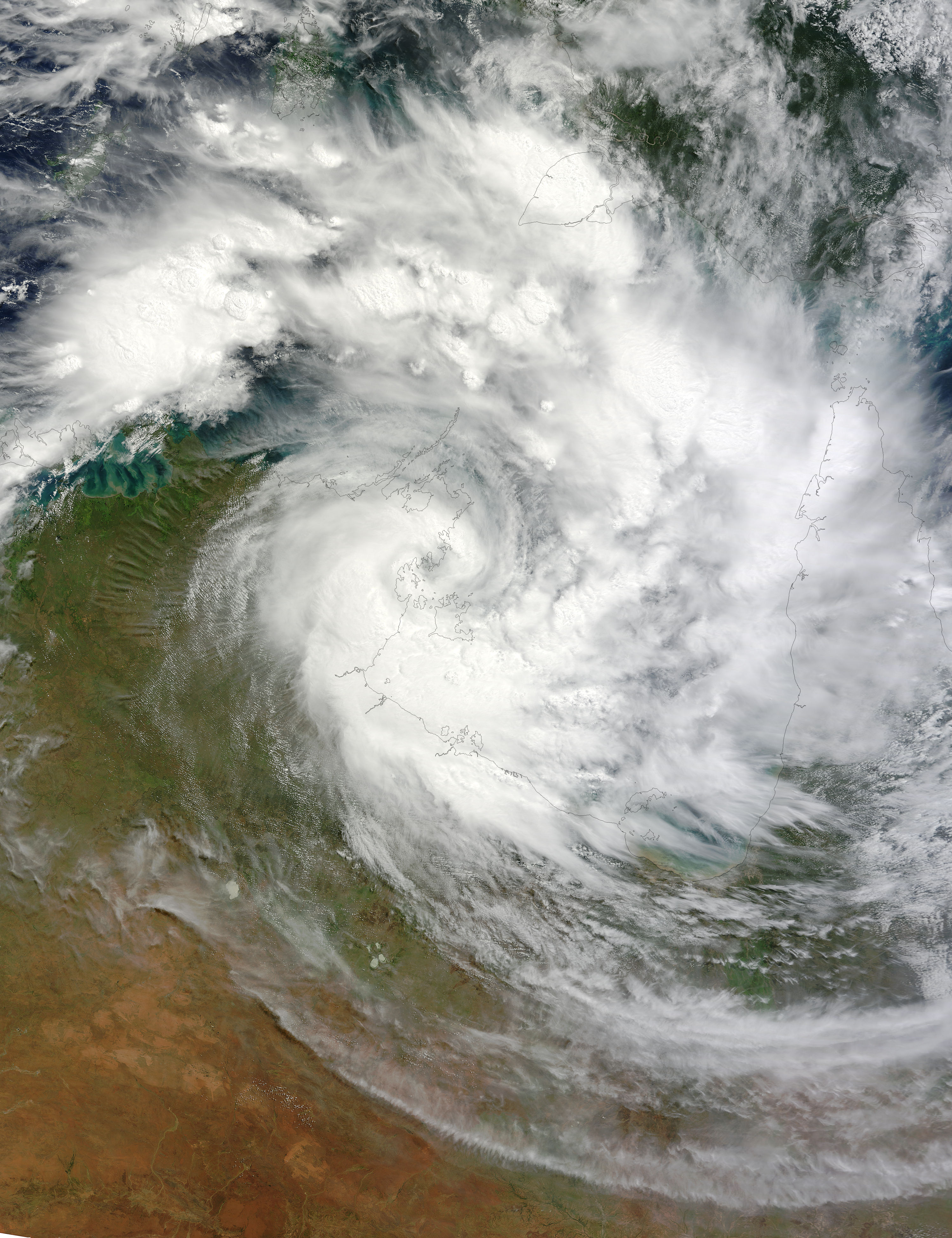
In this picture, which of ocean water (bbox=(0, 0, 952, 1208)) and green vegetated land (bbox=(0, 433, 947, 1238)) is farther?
green vegetated land (bbox=(0, 433, 947, 1238))

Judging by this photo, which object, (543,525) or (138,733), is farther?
(138,733)

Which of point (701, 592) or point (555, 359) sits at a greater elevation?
point (555, 359)

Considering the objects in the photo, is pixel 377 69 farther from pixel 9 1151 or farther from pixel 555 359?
pixel 9 1151

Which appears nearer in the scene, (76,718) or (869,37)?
(869,37)

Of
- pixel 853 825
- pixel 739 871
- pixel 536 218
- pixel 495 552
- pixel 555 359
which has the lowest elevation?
pixel 739 871

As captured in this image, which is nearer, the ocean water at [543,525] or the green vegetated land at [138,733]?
the ocean water at [543,525]

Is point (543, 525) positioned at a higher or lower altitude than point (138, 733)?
higher

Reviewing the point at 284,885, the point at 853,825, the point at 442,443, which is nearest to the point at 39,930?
the point at 284,885
